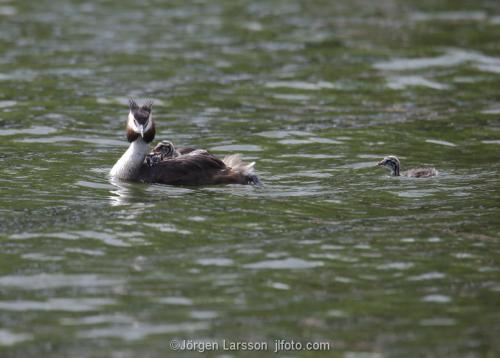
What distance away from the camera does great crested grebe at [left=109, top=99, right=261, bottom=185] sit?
53.4 ft

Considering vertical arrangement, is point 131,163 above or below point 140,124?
below

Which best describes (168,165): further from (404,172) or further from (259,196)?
(404,172)

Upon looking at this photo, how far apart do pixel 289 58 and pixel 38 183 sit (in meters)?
12.8

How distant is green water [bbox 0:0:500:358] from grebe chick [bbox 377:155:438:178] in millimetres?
166

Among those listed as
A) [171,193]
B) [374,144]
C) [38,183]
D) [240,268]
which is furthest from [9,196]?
[374,144]

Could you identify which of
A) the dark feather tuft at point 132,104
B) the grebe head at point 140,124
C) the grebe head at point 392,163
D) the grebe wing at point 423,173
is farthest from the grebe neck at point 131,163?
the grebe wing at point 423,173


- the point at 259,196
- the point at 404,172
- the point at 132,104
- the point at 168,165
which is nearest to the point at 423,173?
the point at 404,172

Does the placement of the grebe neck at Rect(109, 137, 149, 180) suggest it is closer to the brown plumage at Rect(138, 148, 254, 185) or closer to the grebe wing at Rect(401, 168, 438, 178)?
the brown plumage at Rect(138, 148, 254, 185)

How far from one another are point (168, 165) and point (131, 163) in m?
0.60

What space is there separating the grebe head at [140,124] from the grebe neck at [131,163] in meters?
0.15

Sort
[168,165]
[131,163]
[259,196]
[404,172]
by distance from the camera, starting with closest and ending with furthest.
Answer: [259,196] < [168,165] < [131,163] < [404,172]

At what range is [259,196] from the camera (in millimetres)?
15492

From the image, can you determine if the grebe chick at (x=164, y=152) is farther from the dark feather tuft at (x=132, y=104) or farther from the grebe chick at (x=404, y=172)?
the grebe chick at (x=404, y=172)

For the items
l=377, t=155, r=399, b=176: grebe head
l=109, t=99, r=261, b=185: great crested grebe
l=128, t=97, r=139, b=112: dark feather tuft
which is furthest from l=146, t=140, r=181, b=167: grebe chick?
l=377, t=155, r=399, b=176: grebe head
